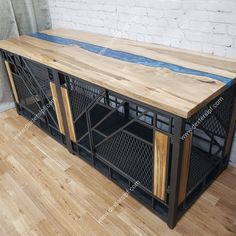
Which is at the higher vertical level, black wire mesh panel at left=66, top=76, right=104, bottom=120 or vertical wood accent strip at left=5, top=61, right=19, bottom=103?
black wire mesh panel at left=66, top=76, right=104, bottom=120

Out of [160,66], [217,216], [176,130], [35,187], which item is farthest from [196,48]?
[35,187]

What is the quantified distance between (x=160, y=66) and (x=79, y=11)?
4.29ft

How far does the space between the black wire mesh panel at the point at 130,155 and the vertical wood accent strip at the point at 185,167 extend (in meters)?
0.17

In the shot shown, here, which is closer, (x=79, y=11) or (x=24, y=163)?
(x=24, y=163)

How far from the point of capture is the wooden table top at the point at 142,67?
108cm

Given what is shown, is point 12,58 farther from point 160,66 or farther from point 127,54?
point 160,66

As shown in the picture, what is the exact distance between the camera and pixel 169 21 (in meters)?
1.68

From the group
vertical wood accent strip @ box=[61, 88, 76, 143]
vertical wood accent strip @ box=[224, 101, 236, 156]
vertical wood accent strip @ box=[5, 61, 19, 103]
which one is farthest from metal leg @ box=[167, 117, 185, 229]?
vertical wood accent strip @ box=[5, 61, 19, 103]

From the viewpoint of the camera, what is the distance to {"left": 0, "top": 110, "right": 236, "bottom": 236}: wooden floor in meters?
1.37

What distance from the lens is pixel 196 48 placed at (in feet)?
5.30

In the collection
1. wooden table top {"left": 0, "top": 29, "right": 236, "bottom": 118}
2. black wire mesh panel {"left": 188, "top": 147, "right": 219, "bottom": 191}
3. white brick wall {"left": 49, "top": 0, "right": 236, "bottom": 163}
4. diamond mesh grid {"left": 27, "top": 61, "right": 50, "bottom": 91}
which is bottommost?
black wire mesh panel {"left": 188, "top": 147, "right": 219, "bottom": 191}

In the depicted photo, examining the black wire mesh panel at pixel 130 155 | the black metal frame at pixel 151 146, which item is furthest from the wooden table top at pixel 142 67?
the black wire mesh panel at pixel 130 155

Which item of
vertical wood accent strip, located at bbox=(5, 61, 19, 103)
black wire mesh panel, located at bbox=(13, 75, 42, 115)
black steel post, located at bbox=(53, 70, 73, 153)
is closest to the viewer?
black steel post, located at bbox=(53, 70, 73, 153)

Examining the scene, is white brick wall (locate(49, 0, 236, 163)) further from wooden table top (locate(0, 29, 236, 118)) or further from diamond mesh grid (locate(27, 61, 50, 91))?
diamond mesh grid (locate(27, 61, 50, 91))
